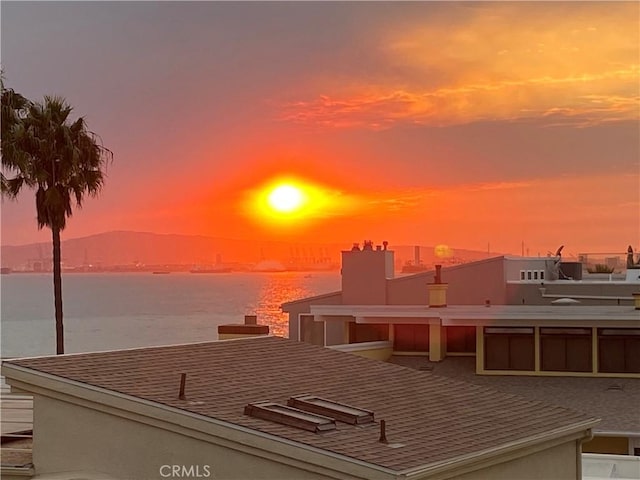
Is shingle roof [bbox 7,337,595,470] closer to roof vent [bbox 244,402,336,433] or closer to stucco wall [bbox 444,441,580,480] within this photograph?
roof vent [bbox 244,402,336,433]

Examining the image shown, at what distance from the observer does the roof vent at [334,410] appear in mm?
14539

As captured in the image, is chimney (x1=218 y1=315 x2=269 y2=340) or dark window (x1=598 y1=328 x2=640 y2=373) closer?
chimney (x1=218 y1=315 x2=269 y2=340)

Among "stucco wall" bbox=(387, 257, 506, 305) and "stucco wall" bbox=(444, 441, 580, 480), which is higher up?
"stucco wall" bbox=(387, 257, 506, 305)

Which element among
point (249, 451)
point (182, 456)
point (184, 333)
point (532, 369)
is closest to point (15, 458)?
point (182, 456)

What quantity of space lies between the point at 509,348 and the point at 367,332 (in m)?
5.68

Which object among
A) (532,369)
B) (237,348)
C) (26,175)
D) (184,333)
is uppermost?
(26,175)

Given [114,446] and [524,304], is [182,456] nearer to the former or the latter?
[114,446]

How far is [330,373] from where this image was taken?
17891 mm

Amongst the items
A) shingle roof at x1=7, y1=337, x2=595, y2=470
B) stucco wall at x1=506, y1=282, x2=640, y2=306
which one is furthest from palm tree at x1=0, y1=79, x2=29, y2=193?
shingle roof at x1=7, y1=337, x2=595, y2=470

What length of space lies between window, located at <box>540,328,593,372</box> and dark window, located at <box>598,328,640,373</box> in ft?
1.36

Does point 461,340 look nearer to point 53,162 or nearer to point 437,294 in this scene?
point 437,294

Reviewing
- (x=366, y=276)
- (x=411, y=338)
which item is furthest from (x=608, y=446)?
(x=366, y=276)

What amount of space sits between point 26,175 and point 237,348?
24168 mm

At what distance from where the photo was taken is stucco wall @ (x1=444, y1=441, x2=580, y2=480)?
14625 millimetres
